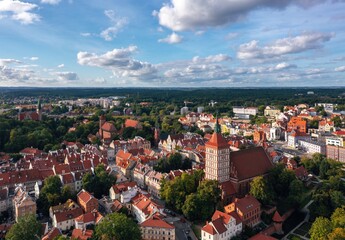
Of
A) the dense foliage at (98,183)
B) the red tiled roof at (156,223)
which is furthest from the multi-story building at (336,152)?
the dense foliage at (98,183)

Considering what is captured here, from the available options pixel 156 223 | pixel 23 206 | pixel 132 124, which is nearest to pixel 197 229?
pixel 156 223

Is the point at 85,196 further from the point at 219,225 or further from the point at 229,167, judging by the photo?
the point at 229,167

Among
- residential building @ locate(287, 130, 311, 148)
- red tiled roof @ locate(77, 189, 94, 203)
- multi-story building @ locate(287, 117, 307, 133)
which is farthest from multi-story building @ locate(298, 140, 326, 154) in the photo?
red tiled roof @ locate(77, 189, 94, 203)

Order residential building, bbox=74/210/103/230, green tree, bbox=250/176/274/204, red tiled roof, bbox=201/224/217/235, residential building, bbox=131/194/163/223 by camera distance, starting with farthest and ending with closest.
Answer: green tree, bbox=250/176/274/204 < residential building, bbox=131/194/163/223 < residential building, bbox=74/210/103/230 < red tiled roof, bbox=201/224/217/235

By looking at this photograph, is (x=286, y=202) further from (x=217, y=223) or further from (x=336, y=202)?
(x=217, y=223)

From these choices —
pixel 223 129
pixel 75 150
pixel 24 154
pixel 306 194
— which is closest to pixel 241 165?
pixel 306 194

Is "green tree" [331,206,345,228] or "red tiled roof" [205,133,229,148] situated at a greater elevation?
"red tiled roof" [205,133,229,148]

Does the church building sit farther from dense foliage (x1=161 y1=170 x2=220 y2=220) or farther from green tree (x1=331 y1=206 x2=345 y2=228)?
green tree (x1=331 y1=206 x2=345 y2=228)
